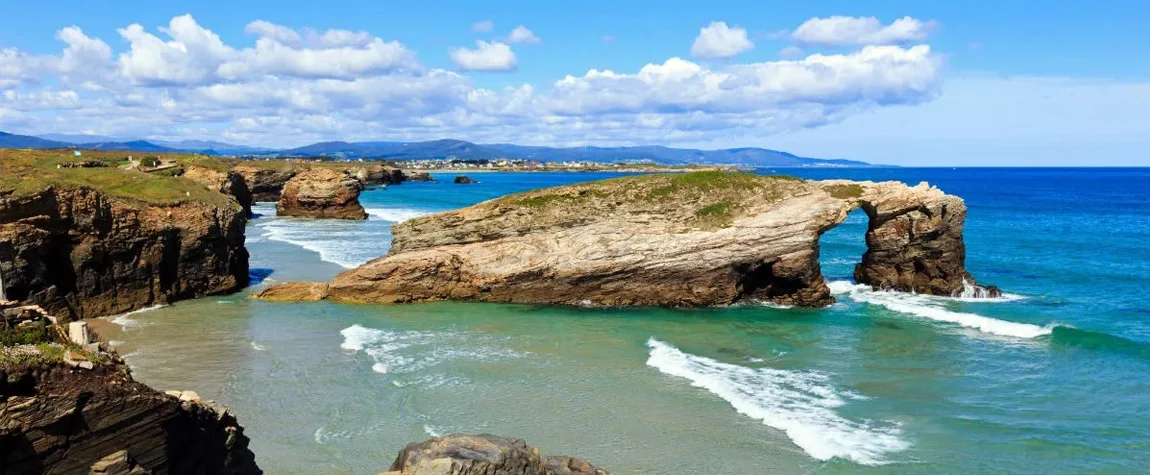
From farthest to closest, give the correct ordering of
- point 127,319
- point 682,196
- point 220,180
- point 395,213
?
point 395,213 → point 220,180 → point 682,196 → point 127,319

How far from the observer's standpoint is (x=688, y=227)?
92.4ft

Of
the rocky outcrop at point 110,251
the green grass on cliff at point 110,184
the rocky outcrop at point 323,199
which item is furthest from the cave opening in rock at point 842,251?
the rocky outcrop at point 323,199

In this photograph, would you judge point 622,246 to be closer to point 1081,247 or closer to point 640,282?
point 640,282

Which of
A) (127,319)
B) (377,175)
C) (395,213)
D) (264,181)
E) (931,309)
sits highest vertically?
(264,181)

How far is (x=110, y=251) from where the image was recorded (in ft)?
84.8

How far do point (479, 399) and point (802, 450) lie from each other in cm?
706

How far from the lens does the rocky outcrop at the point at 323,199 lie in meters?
67.1

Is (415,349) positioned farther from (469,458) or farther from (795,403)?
(469,458)

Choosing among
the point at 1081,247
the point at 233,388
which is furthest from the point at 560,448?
the point at 1081,247

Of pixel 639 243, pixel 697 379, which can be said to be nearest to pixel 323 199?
pixel 639 243

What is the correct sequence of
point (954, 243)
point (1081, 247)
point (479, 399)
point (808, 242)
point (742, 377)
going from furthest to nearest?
point (1081, 247), point (954, 243), point (808, 242), point (742, 377), point (479, 399)

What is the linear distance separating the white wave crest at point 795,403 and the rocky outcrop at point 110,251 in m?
18.2

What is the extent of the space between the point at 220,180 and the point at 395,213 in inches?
698

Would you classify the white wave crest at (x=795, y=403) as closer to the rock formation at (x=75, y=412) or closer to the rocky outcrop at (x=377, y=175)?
the rock formation at (x=75, y=412)
